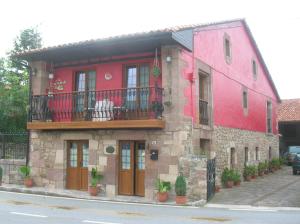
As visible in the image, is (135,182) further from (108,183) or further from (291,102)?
(291,102)

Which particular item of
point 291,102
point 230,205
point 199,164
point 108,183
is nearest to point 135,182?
point 108,183

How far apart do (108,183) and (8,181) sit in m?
4.78

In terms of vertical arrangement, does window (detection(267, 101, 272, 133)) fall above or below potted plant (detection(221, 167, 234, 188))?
above

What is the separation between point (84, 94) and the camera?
1591 centimetres

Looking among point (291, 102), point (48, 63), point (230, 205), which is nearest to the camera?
point (230, 205)

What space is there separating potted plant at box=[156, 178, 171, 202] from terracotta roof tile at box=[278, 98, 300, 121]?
2005 cm

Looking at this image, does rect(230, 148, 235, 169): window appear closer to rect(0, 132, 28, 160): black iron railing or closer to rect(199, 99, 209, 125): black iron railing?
rect(199, 99, 209, 125): black iron railing

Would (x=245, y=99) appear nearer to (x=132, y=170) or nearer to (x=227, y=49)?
(x=227, y=49)

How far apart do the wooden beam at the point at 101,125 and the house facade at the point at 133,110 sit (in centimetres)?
3

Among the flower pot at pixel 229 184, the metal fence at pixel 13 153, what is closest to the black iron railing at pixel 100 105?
the metal fence at pixel 13 153

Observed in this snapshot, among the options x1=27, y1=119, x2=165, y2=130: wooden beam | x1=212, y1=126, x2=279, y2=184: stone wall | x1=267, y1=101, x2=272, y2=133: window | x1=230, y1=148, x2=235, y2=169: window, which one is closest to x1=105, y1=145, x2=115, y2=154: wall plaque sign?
x1=27, y1=119, x2=165, y2=130: wooden beam

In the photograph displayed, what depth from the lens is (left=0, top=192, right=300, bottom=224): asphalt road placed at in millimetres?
9477

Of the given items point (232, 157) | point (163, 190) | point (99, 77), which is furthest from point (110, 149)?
point (232, 157)

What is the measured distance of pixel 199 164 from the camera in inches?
523
